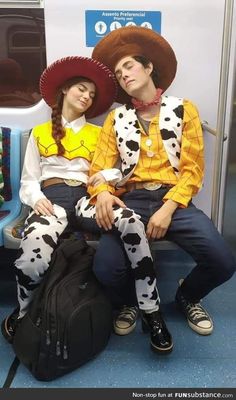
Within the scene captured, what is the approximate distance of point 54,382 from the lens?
5.63 ft

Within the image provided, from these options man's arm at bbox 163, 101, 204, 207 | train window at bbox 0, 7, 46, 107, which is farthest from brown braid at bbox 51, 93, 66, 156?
man's arm at bbox 163, 101, 204, 207

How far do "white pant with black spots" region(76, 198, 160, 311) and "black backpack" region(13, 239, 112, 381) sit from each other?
7.3 inches

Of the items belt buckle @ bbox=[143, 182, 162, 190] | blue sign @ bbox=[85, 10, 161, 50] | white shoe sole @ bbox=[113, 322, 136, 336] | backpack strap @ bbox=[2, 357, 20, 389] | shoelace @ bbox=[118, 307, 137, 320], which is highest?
blue sign @ bbox=[85, 10, 161, 50]

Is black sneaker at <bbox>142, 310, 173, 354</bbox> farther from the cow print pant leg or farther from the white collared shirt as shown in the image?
the white collared shirt

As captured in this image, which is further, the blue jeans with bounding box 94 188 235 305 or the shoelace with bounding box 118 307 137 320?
the shoelace with bounding box 118 307 137 320

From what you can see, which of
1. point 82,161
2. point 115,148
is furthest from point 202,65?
point 82,161

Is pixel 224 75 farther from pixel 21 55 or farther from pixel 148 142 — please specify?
pixel 21 55

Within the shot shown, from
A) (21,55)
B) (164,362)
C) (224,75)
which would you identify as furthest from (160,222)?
(21,55)

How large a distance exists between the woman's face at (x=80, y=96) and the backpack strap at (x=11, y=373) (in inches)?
51.8

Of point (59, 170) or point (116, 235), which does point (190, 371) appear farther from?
point (59, 170)

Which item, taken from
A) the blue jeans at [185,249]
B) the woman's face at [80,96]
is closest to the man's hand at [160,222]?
the blue jeans at [185,249]

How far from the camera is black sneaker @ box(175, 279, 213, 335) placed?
203cm

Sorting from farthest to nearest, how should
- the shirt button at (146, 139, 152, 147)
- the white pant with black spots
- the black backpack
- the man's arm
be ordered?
the shirt button at (146, 139, 152, 147) < the man's arm < the white pant with black spots < the black backpack

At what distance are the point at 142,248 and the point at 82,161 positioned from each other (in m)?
0.65
